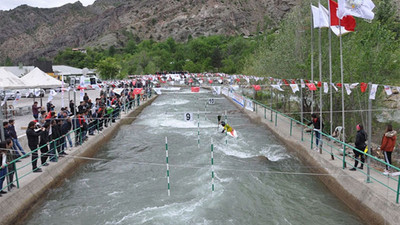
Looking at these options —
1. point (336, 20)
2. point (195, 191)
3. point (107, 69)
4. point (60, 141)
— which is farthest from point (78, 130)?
point (107, 69)

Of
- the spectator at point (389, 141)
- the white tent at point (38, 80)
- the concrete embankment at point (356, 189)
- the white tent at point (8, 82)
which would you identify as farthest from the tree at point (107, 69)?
the spectator at point (389, 141)

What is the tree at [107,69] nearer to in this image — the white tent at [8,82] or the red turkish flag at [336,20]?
the white tent at [8,82]

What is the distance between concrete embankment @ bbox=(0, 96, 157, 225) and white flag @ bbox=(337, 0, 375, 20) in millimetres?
13342

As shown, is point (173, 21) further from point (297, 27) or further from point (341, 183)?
point (341, 183)

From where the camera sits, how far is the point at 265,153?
18.6 meters

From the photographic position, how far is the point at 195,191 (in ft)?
43.3

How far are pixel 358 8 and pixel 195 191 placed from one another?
9781 mm

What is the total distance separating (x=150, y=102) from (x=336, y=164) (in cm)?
3342

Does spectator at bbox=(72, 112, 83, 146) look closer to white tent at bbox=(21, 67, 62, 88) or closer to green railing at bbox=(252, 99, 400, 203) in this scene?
white tent at bbox=(21, 67, 62, 88)

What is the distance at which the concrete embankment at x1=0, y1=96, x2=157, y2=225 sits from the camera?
10.3 meters

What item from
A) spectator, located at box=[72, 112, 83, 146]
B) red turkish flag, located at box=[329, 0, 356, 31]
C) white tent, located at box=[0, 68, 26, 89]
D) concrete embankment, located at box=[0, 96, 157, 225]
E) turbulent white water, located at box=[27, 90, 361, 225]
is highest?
red turkish flag, located at box=[329, 0, 356, 31]

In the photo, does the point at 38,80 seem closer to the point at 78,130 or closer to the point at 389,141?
the point at 78,130

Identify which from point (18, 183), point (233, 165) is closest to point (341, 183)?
point (233, 165)

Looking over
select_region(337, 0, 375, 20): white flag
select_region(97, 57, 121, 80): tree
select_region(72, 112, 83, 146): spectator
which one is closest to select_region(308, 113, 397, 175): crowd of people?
select_region(337, 0, 375, 20): white flag
